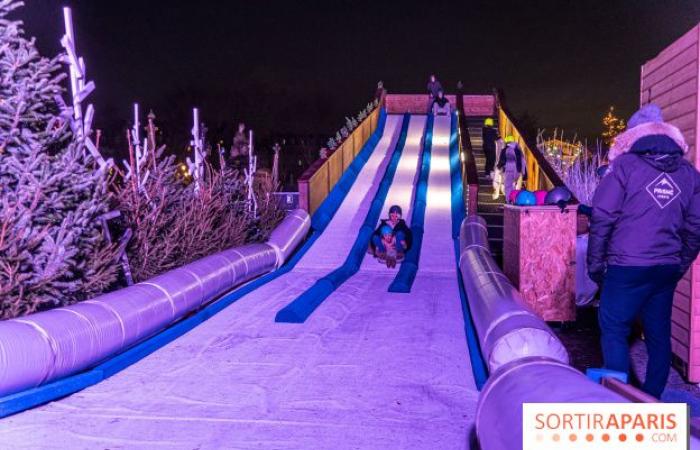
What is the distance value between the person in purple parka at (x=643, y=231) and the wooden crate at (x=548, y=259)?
2.82 meters

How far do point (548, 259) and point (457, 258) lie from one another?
401 cm

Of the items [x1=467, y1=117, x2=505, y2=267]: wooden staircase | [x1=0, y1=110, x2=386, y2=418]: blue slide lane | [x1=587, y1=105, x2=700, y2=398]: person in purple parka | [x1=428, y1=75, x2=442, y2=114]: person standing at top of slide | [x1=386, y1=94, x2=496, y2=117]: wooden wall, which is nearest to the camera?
[x1=587, y1=105, x2=700, y2=398]: person in purple parka

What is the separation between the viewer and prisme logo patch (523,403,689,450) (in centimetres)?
184

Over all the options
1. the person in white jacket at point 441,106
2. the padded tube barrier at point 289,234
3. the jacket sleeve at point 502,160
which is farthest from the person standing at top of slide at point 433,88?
the padded tube barrier at point 289,234

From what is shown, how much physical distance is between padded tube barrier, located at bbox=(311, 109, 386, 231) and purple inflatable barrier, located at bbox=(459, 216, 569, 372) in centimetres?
621

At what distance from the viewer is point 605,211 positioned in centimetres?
358

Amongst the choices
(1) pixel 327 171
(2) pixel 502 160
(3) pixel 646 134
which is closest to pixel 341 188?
(1) pixel 327 171

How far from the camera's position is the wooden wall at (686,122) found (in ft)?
15.0

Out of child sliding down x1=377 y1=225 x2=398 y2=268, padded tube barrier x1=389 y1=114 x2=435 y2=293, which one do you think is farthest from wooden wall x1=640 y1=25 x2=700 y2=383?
child sliding down x1=377 y1=225 x2=398 y2=268

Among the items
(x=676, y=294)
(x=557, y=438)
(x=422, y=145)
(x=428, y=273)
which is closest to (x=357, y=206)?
(x=428, y=273)

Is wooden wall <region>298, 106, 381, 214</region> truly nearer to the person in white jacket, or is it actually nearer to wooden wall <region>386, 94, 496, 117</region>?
the person in white jacket

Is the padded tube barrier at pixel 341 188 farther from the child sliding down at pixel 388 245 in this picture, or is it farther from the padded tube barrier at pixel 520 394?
the padded tube barrier at pixel 520 394

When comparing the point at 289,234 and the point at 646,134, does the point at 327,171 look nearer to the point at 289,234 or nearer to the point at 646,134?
the point at 289,234

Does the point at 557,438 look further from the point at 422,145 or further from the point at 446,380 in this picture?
the point at 422,145
